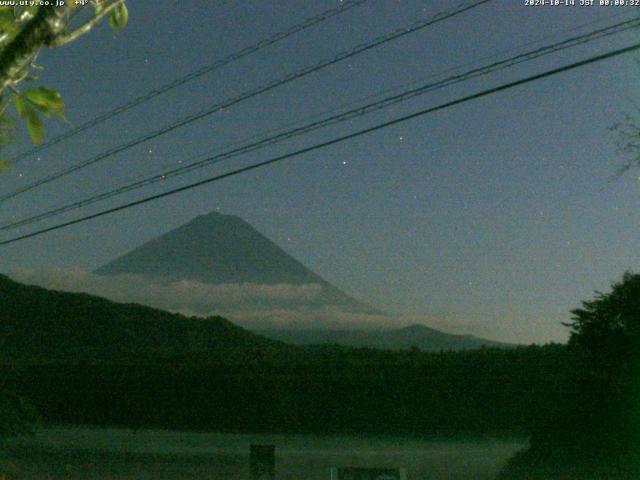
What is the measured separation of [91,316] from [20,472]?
1876 inches

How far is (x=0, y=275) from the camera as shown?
73625 millimetres

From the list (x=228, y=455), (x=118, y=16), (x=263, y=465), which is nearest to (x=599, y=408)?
(x=263, y=465)

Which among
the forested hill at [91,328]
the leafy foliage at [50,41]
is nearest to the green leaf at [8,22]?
the leafy foliage at [50,41]

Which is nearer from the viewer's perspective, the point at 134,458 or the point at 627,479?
the point at 627,479

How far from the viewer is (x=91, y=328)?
221ft

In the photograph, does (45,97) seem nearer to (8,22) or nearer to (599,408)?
(8,22)

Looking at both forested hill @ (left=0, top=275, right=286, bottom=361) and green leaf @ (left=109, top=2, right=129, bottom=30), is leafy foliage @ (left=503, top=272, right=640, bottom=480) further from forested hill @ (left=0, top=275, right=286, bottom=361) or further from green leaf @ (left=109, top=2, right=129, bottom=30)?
forested hill @ (left=0, top=275, right=286, bottom=361)

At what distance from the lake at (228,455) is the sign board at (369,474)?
44.8 ft

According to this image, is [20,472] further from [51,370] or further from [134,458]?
[51,370]

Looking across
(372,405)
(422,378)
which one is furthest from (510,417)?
(372,405)

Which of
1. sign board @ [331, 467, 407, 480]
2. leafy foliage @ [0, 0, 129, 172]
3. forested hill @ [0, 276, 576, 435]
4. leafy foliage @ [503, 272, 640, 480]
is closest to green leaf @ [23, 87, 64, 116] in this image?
leafy foliage @ [0, 0, 129, 172]

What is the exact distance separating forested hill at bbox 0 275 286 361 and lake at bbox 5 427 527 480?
29.3 meters

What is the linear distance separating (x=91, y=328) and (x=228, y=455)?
41847mm

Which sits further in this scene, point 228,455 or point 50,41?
point 228,455
